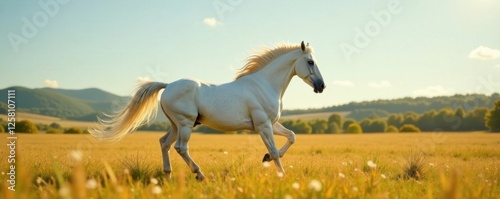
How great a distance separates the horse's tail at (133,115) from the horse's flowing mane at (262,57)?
1579mm

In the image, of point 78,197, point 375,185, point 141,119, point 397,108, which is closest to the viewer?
point 78,197

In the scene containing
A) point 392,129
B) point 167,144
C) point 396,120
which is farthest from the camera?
point 396,120

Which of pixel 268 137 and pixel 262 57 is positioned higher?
pixel 262 57

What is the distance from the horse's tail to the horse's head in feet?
8.21

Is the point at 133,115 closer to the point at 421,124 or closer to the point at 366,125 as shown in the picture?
the point at 421,124

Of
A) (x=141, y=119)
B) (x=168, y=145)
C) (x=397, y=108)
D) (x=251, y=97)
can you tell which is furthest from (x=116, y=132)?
(x=397, y=108)

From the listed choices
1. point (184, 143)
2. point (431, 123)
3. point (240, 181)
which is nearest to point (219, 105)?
point (184, 143)

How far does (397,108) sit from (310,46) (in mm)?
138130

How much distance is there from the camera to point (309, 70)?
7574mm

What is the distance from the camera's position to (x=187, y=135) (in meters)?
6.79

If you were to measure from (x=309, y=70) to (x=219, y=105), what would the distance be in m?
1.84

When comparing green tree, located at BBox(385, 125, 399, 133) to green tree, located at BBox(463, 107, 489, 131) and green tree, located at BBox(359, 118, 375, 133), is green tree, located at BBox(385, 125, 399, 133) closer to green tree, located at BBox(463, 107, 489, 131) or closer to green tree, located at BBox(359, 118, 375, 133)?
green tree, located at BBox(359, 118, 375, 133)

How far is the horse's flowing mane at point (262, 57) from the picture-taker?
7895 mm

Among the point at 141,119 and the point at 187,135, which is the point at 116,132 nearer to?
the point at 141,119
